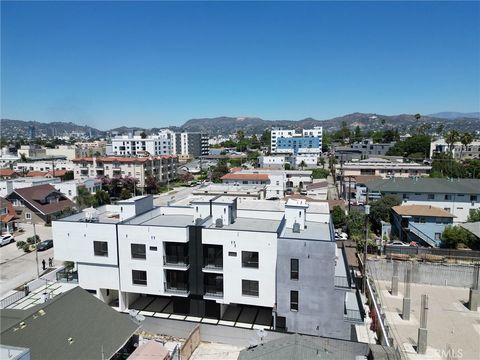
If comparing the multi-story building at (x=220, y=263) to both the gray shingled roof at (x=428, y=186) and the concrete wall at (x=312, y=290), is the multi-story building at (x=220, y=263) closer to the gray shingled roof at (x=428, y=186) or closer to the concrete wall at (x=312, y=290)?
the concrete wall at (x=312, y=290)

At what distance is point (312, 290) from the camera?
63.1 ft

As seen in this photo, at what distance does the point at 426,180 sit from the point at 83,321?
44.8m

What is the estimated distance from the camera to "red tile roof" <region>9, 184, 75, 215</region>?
45.2 metres

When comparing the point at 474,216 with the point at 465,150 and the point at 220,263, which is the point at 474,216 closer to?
the point at 220,263

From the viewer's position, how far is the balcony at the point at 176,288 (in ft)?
70.8

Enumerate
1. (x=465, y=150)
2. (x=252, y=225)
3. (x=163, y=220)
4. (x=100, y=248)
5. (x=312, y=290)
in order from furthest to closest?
(x=465, y=150) → (x=163, y=220) → (x=252, y=225) → (x=100, y=248) → (x=312, y=290)

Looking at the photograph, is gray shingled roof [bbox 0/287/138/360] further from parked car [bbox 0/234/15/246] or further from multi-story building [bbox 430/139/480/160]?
multi-story building [bbox 430/139/480/160]


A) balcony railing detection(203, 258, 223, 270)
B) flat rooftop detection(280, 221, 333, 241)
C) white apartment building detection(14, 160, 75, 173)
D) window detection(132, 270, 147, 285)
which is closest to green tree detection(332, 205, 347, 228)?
flat rooftop detection(280, 221, 333, 241)

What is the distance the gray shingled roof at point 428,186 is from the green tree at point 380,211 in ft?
10.4

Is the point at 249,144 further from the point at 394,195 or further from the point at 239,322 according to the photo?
the point at 239,322

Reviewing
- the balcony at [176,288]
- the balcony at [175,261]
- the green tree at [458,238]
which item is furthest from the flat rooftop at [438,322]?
the balcony at [175,261]

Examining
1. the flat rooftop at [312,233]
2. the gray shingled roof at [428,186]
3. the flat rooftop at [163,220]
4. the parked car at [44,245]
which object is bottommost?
the parked car at [44,245]

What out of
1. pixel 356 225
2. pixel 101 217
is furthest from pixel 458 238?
pixel 101 217

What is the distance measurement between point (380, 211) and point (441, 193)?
8080mm
